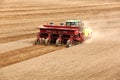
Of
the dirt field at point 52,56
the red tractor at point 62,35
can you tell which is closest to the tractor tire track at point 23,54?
the dirt field at point 52,56

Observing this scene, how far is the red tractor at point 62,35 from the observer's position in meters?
19.7

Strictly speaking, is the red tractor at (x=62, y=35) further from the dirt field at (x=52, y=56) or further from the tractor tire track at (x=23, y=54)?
the tractor tire track at (x=23, y=54)

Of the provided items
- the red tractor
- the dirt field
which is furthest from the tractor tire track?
the red tractor

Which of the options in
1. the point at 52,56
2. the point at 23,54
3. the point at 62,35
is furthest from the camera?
the point at 62,35

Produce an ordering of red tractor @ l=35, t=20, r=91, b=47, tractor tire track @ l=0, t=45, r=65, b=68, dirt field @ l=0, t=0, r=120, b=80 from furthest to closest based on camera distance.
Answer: red tractor @ l=35, t=20, r=91, b=47 < tractor tire track @ l=0, t=45, r=65, b=68 < dirt field @ l=0, t=0, r=120, b=80

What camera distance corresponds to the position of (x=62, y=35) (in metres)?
20.1

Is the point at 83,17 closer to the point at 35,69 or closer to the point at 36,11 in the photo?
the point at 36,11

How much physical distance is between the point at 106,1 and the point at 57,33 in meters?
31.2

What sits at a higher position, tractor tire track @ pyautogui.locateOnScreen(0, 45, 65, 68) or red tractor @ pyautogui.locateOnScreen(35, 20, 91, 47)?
red tractor @ pyautogui.locateOnScreen(35, 20, 91, 47)

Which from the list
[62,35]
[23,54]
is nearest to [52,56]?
[23,54]

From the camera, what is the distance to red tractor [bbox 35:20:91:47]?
19719mm

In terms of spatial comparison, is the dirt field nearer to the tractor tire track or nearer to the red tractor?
the tractor tire track

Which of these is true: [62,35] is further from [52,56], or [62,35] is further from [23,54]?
[23,54]

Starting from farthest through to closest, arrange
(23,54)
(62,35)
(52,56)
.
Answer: (62,35) → (23,54) → (52,56)
